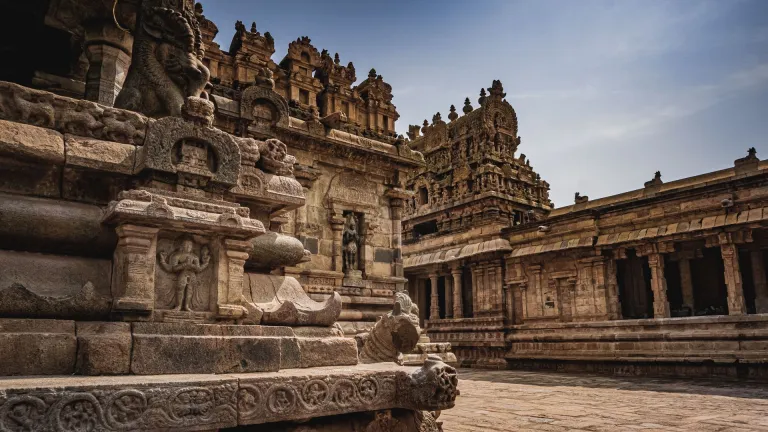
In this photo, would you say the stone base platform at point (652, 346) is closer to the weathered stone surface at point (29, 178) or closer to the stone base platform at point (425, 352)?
the stone base platform at point (425, 352)

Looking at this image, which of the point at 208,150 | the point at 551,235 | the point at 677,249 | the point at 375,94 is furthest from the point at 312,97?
the point at 208,150

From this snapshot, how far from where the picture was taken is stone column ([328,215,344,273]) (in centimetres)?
1533

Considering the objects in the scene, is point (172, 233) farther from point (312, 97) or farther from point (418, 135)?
point (418, 135)

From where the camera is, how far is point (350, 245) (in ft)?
51.8

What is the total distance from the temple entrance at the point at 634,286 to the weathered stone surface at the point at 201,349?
18.8 m

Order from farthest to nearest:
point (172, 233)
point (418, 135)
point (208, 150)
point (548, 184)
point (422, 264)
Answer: point (418, 135), point (548, 184), point (422, 264), point (208, 150), point (172, 233)

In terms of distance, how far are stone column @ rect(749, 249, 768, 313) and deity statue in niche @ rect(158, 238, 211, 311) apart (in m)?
18.0

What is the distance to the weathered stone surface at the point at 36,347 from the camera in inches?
118

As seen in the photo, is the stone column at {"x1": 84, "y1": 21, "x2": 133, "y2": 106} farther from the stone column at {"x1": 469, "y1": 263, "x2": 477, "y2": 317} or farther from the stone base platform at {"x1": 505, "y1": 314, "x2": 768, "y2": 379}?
the stone column at {"x1": 469, "y1": 263, "x2": 477, "y2": 317}

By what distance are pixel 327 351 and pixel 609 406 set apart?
8.39 metres

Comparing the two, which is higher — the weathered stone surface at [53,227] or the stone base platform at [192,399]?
the weathered stone surface at [53,227]

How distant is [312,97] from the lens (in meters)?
19.4

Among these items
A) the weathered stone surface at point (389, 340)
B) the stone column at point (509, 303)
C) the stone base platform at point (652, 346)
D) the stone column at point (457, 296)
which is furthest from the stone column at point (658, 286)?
the weathered stone surface at point (389, 340)

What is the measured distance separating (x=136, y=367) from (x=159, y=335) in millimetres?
229
